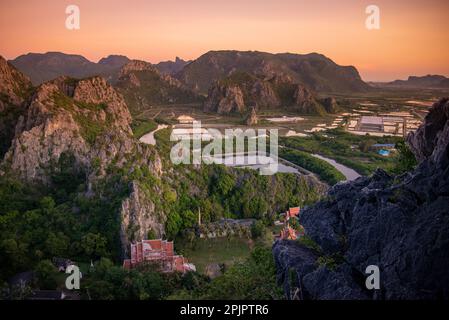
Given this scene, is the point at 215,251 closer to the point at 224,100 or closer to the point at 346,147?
→ the point at 346,147

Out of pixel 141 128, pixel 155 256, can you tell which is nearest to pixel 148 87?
pixel 141 128

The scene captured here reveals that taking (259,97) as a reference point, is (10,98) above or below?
below

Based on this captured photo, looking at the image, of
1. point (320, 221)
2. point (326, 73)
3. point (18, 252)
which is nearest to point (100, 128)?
point (18, 252)

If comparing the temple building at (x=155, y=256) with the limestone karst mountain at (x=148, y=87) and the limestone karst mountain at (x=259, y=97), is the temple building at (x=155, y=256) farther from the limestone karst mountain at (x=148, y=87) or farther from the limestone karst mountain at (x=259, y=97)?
the limestone karst mountain at (x=148, y=87)

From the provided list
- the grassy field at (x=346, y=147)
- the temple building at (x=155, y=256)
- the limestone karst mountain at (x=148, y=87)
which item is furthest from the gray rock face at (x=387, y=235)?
the limestone karst mountain at (x=148, y=87)

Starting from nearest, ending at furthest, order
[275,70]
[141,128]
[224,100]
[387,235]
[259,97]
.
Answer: [387,235] < [141,128] < [224,100] < [259,97] < [275,70]

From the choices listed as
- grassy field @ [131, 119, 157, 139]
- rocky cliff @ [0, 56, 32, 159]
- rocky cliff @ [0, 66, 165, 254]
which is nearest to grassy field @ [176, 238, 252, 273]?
rocky cliff @ [0, 66, 165, 254]
